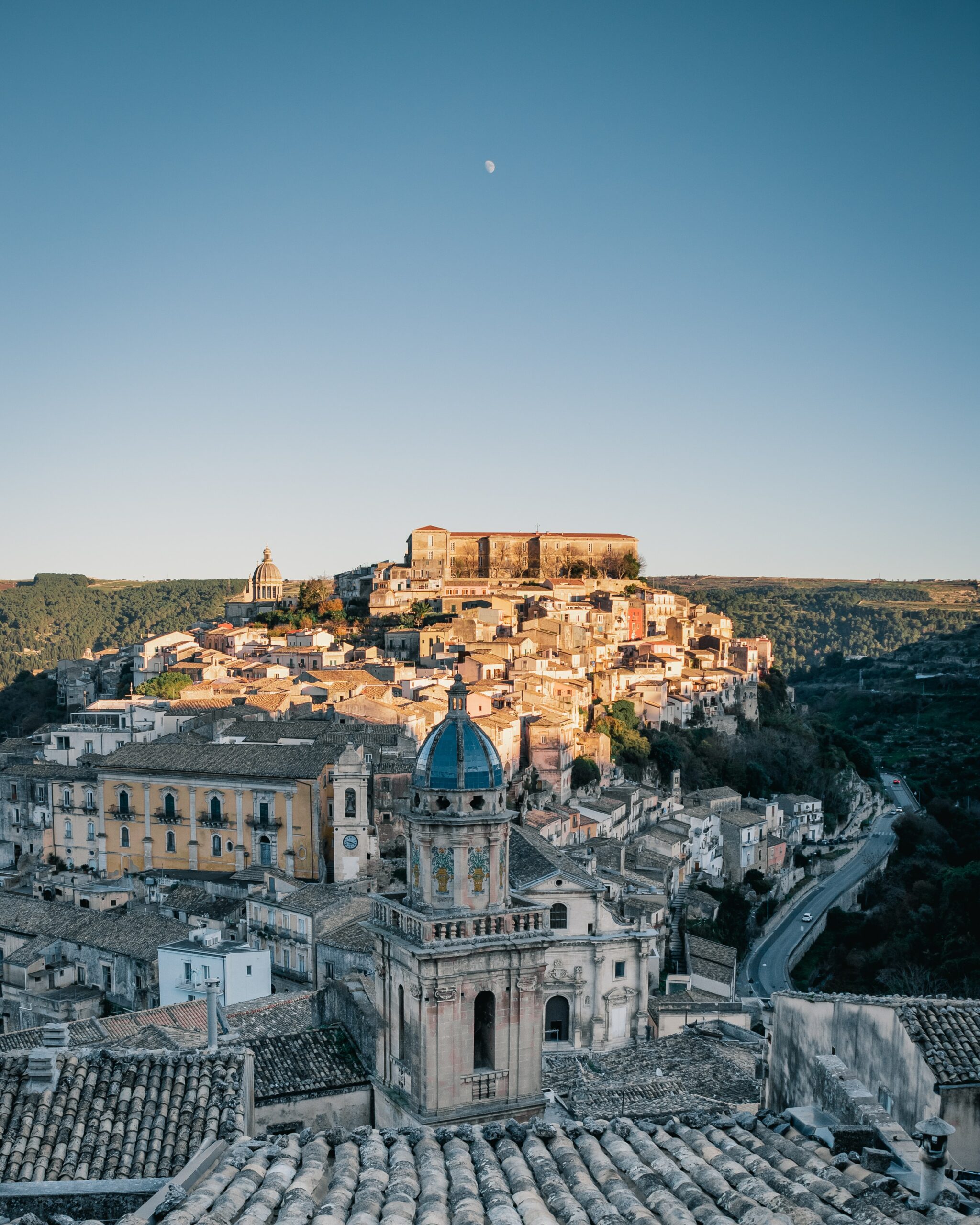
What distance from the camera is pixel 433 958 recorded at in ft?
51.2

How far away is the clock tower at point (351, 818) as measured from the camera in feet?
119

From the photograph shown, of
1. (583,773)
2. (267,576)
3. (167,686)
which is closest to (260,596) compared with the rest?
(267,576)

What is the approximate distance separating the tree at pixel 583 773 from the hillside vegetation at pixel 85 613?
3277 inches

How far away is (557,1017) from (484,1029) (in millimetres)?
11584

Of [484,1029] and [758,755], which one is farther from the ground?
[484,1029]

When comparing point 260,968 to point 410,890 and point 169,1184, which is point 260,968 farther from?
point 169,1184

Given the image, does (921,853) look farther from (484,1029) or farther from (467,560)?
(467,560)

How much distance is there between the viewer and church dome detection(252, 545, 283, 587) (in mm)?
96250

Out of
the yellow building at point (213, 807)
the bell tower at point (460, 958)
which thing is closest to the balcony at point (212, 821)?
the yellow building at point (213, 807)

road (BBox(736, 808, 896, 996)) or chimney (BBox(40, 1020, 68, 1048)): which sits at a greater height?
chimney (BBox(40, 1020, 68, 1048))

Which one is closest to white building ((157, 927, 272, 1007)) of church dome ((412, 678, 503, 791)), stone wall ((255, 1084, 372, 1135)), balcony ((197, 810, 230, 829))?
balcony ((197, 810, 230, 829))

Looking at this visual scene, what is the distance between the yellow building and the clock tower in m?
2.06

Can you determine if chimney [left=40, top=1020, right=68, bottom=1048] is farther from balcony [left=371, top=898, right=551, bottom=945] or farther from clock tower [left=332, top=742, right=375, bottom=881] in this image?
clock tower [left=332, top=742, right=375, bottom=881]

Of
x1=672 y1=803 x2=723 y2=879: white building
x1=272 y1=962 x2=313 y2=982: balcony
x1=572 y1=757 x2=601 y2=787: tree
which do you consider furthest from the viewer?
x1=572 y1=757 x2=601 y2=787: tree
